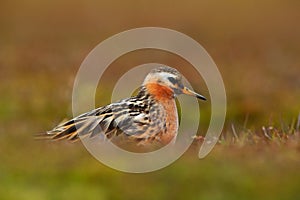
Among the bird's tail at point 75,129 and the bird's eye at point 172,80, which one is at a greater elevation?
the bird's eye at point 172,80

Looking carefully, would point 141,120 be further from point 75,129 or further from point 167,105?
point 75,129

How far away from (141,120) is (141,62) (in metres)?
11.8

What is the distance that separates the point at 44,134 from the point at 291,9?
857 inches

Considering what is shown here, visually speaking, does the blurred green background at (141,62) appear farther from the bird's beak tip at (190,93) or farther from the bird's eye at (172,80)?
the bird's eye at (172,80)

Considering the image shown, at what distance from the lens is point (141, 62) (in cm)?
2114

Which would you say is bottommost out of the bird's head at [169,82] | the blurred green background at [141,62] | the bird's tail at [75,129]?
the blurred green background at [141,62]

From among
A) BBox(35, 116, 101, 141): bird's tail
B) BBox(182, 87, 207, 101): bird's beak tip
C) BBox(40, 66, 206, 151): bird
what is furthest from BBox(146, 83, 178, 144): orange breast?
BBox(35, 116, 101, 141): bird's tail

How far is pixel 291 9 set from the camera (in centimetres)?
3064

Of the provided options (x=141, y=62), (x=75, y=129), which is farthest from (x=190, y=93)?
(x=141, y=62)

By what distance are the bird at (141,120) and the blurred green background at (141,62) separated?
0.47m

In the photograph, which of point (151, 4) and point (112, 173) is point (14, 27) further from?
point (112, 173)

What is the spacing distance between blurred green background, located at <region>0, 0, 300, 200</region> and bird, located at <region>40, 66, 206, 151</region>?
1.53ft

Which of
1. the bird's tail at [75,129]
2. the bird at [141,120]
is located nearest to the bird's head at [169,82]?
the bird at [141,120]

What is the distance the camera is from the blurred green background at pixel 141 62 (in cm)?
769
